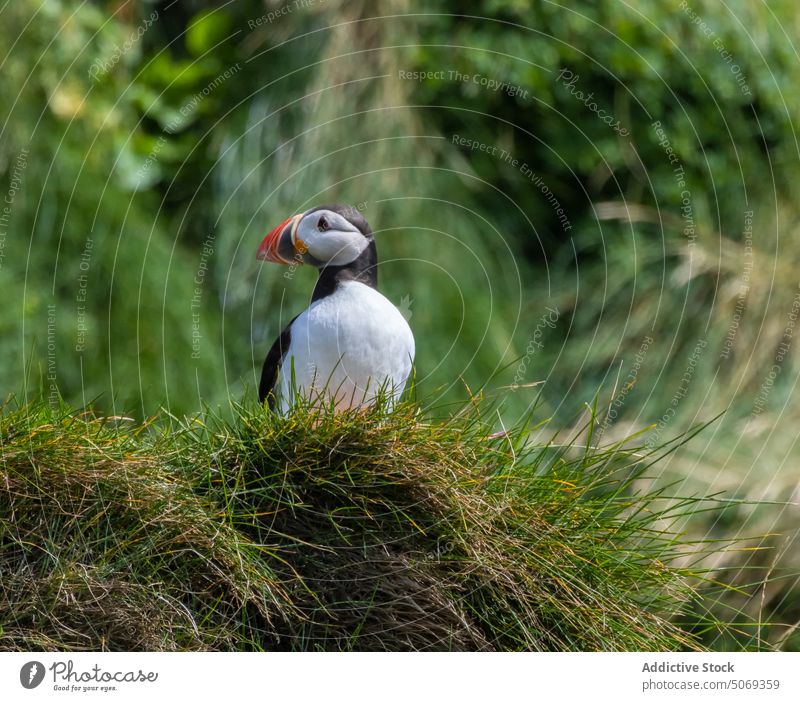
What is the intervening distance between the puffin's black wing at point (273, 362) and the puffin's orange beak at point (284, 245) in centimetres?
12

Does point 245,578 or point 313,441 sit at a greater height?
point 313,441

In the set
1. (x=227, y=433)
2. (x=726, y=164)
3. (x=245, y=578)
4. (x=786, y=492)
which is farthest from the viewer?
(x=726, y=164)

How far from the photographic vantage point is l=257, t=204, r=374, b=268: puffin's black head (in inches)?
66.9

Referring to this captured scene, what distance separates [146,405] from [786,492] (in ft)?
6.01

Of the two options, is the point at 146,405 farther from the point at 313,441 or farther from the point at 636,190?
the point at 313,441

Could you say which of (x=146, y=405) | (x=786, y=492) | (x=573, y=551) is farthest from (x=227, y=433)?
(x=146, y=405)

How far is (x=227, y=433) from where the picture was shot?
155 centimetres

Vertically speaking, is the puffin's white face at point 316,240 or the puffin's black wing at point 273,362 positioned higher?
the puffin's white face at point 316,240

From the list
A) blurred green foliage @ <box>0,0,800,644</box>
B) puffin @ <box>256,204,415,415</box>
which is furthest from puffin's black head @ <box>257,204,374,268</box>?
blurred green foliage @ <box>0,0,800,644</box>

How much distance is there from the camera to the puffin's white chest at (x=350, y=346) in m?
1.65
